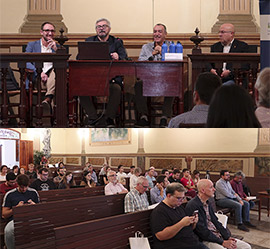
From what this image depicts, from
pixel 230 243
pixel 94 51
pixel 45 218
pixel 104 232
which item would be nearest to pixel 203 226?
pixel 230 243

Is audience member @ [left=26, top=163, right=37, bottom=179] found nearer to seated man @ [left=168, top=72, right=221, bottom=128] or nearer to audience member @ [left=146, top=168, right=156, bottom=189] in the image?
audience member @ [left=146, top=168, right=156, bottom=189]

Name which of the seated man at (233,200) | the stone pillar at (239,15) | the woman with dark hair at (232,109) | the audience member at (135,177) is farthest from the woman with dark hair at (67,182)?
the stone pillar at (239,15)

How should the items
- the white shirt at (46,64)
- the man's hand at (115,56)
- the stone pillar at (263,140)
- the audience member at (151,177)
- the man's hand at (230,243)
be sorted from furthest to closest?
the man's hand at (115,56) → the white shirt at (46,64) → the man's hand at (230,243) → the audience member at (151,177) → the stone pillar at (263,140)

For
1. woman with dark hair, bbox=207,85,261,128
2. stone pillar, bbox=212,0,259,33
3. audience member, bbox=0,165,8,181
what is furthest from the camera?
stone pillar, bbox=212,0,259,33

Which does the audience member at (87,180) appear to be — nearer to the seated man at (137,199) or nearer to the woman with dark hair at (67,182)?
the woman with dark hair at (67,182)

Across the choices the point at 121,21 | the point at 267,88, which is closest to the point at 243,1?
the point at 121,21

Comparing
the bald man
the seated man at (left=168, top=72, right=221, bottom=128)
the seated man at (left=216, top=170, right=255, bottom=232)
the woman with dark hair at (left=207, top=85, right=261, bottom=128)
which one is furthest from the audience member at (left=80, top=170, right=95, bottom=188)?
the woman with dark hair at (left=207, top=85, right=261, bottom=128)

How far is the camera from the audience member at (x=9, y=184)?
3283mm

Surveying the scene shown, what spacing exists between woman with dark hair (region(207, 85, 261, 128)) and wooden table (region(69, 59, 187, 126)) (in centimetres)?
192

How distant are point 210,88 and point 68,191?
208 centimetres

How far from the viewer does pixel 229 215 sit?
3459 millimetres

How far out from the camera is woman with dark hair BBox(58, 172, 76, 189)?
10.8ft

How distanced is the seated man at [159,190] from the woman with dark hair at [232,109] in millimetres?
1087

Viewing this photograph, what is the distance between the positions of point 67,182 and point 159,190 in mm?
709
